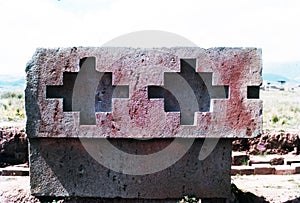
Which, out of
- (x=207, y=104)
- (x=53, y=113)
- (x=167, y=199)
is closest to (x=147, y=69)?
(x=207, y=104)

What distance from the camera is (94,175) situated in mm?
4445

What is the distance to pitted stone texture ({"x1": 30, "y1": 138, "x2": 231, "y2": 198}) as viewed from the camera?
173 inches

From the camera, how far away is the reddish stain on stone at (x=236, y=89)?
419 centimetres

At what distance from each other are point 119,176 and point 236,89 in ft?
4.75

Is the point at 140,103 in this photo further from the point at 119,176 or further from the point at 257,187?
the point at 257,187

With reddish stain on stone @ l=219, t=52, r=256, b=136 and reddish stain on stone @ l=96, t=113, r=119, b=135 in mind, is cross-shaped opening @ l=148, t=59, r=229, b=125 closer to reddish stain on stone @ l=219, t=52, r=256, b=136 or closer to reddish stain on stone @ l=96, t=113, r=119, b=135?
reddish stain on stone @ l=219, t=52, r=256, b=136

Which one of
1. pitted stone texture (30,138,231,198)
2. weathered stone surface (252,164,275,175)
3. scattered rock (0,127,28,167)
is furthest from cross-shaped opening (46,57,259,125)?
scattered rock (0,127,28,167)

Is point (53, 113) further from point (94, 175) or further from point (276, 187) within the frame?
point (276, 187)

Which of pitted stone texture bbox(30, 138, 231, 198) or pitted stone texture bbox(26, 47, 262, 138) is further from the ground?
pitted stone texture bbox(26, 47, 262, 138)

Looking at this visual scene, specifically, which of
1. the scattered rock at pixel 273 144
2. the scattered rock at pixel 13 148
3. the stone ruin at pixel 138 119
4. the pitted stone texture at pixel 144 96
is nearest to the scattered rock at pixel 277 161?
the scattered rock at pixel 273 144

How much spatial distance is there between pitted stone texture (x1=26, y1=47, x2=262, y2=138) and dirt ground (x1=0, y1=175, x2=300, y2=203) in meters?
0.88

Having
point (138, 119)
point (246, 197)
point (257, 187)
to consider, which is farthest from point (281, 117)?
point (138, 119)

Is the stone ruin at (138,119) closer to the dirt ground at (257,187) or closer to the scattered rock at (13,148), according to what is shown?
the dirt ground at (257,187)

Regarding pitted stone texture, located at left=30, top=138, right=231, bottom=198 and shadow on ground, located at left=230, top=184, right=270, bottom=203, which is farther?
shadow on ground, located at left=230, top=184, right=270, bottom=203
